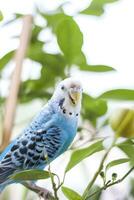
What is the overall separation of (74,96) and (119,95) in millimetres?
88

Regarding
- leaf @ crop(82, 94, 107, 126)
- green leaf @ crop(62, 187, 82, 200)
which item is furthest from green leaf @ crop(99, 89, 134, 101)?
green leaf @ crop(62, 187, 82, 200)

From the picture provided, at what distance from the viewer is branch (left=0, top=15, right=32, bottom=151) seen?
55 centimetres

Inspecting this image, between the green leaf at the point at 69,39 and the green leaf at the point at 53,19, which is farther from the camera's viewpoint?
the green leaf at the point at 53,19

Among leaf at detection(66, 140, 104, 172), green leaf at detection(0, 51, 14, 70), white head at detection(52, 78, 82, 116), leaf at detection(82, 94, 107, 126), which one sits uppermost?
white head at detection(52, 78, 82, 116)

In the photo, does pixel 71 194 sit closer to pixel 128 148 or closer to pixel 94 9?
pixel 128 148

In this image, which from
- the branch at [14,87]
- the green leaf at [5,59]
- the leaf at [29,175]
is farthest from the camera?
the green leaf at [5,59]

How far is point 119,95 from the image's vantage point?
0.55 metres

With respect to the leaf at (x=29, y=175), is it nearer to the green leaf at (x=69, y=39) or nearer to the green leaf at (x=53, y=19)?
the green leaf at (x=69, y=39)

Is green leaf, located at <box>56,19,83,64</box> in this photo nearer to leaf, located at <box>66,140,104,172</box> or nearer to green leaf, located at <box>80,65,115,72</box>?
green leaf, located at <box>80,65,115,72</box>

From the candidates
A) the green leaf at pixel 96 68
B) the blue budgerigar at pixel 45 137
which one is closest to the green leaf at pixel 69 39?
the green leaf at pixel 96 68

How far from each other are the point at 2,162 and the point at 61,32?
0.18m

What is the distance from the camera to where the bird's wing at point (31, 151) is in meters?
0.48

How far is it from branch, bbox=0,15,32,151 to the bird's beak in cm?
10

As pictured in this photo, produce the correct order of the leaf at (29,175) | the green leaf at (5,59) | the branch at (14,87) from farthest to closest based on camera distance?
the green leaf at (5,59)
the branch at (14,87)
the leaf at (29,175)
